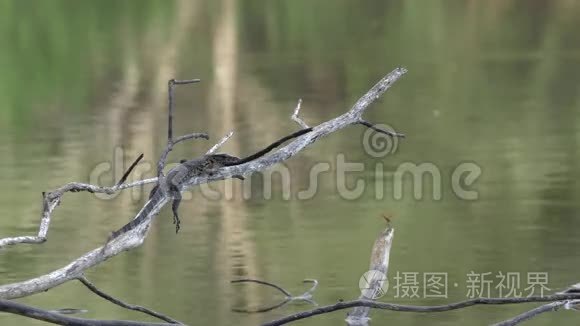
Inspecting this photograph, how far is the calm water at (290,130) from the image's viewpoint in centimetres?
627

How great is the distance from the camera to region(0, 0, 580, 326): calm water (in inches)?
247

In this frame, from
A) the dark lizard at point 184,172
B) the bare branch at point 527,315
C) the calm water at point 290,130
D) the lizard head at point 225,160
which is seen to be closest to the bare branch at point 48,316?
the dark lizard at point 184,172

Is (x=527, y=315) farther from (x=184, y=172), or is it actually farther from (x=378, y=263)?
(x=378, y=263)

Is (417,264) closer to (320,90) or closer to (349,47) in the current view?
(320,90)

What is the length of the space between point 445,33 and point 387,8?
11.0 feet

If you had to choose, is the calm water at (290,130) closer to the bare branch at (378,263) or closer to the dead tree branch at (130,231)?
the bare branch at (378,263)

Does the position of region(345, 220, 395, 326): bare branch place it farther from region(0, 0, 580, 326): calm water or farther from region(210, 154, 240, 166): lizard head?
region(210, 154, 240, 166): lizard head

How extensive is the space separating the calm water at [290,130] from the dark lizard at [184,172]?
2346mm

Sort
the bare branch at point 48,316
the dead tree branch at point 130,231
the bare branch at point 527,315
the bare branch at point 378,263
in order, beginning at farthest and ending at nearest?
the bare branch at point 378,263 → the bare branch at point 527,315 → the dead tree branch at point 130,231 → the bare branch at point 48,316

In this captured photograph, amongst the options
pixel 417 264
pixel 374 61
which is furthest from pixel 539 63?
A: pixel 417 264

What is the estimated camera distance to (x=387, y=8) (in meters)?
20.8

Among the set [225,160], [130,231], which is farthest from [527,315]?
[130,231]

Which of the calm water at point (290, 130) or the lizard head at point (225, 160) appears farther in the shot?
the calm water at point (290, 130)

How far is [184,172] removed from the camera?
112 inches
